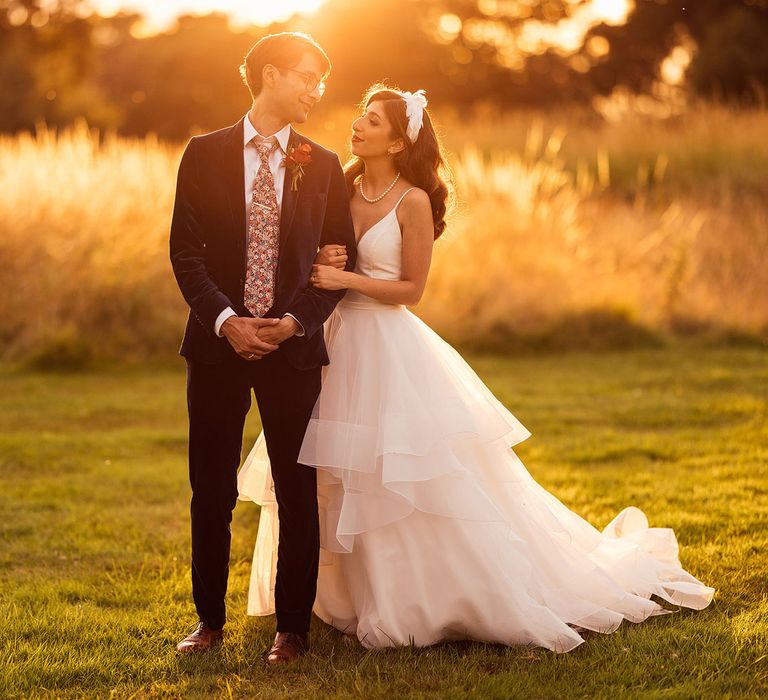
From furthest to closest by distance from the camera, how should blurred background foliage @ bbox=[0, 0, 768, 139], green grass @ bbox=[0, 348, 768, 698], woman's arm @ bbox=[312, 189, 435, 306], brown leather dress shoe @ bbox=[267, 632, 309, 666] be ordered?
blurred background foliage @ bbox=[0, 0, 768, 139]
woman's arm @ bbox=[312, 189, 435, 306]
brown leather dress shoe @ bbox=[267, 632, 309, 666]
green grass @ bbox=[0, 348, 768, 698]

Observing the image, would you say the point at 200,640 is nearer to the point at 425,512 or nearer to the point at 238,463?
the point at 238,463

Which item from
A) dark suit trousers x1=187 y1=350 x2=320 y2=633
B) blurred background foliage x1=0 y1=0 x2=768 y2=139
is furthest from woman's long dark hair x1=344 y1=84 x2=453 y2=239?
blurred background foliage x1=0 y1=0 x2=768 y2=139

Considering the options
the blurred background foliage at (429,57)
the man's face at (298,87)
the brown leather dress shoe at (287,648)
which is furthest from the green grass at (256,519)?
the blurred background foliage at (429,57)

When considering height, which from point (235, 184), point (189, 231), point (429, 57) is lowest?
point (189, 231)

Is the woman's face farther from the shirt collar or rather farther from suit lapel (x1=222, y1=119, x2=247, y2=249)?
suit lapel (x1=222, y1=119, x2=247, y2=249)

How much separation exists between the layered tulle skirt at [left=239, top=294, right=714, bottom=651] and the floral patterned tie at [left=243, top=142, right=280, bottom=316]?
0.43 meters

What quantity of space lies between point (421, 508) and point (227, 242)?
109 centimetres

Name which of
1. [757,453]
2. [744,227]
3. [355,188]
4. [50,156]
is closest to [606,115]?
[744,227]

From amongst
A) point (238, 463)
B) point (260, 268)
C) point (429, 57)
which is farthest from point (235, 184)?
point (429, 57)

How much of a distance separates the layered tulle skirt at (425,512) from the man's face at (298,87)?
0.74 metres

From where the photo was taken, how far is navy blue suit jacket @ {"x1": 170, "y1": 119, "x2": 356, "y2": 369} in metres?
3.23

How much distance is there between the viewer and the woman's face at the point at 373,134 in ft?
11.9

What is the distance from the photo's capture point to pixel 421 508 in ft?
11.1

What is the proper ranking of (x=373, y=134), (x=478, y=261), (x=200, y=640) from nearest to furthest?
1. (x=200, y=640)
2. (x=373, y=134)
3. (x=478, y=261)
